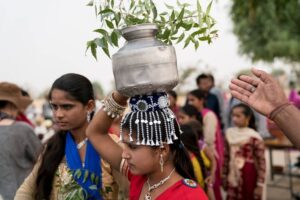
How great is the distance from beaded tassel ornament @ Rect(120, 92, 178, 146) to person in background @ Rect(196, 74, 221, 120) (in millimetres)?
5257

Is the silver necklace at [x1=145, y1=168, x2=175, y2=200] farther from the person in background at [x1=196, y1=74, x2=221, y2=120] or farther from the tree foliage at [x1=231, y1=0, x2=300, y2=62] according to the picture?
the tree foliage at [x1=231, y1=0, x2=300, y2=62]

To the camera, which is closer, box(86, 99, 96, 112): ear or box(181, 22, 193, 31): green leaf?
box(181, 22, 193, 31): green leaf

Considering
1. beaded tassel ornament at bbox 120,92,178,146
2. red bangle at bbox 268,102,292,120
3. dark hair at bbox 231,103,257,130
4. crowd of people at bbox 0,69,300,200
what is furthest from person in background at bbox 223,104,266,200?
red bangle at bbox 268,102,292,120

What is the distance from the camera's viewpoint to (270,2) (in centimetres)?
737

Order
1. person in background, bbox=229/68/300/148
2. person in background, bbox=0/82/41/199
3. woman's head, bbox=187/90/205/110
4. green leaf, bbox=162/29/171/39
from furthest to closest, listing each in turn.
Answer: woman's head, bbox=187/90/205/110 < person in background, bbox=0/82/41/199 < green leaf, bbox=162/29/171/39 < person in background, bbox=229/68/300/148

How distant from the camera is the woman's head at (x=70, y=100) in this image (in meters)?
2.71

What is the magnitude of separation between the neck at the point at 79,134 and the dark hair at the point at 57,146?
78 millimetres

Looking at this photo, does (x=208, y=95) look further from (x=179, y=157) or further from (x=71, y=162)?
(x=179, y=157)

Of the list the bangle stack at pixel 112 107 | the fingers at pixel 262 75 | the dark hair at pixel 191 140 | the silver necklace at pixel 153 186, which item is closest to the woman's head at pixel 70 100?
the bangle stack at pixel 112 107

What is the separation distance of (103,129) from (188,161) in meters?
0.59

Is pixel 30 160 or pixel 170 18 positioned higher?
pixel 170 18

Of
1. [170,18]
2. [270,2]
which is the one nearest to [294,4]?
[270,2]

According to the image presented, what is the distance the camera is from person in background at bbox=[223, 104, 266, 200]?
4.88 metres

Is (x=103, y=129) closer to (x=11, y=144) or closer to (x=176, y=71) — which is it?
(x=176, y=71)
